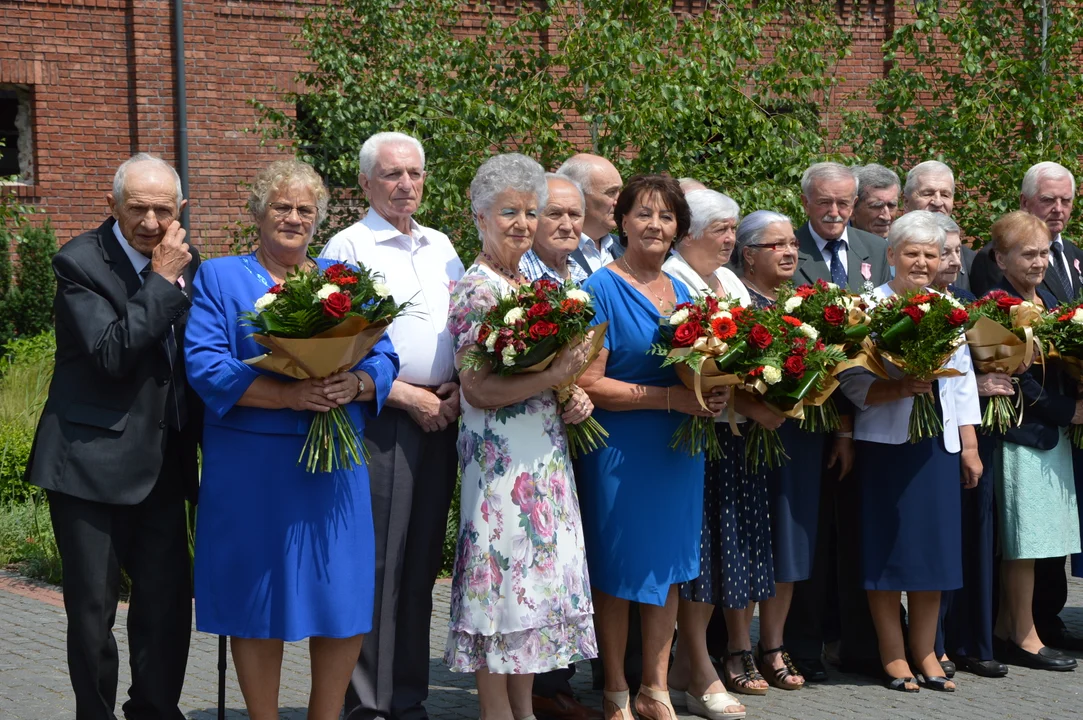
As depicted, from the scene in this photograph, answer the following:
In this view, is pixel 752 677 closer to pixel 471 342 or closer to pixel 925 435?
pixel 925 435

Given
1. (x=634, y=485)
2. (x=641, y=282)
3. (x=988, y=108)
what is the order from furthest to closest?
(x=988, y=108), (x=641, y=282), (x=634, y=485)

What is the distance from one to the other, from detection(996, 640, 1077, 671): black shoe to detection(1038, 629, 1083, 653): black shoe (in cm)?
16

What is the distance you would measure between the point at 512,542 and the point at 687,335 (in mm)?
1077

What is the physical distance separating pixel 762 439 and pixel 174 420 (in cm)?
257

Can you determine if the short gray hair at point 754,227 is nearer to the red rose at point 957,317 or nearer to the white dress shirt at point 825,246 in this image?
the white dress shirt at point 825,246

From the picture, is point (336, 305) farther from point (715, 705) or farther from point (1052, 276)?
point (1052, 276)

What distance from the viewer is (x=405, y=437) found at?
5438 mm

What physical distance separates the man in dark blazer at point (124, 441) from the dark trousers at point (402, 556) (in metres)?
0.73

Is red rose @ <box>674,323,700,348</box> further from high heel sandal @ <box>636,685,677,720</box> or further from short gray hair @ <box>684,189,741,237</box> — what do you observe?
high heel sandal @ <box>636,685,677,720</box>

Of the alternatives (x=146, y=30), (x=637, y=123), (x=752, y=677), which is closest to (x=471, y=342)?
(x=752, y=677)

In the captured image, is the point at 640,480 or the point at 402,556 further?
the point at 640,480

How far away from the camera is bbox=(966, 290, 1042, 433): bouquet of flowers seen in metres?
6.49

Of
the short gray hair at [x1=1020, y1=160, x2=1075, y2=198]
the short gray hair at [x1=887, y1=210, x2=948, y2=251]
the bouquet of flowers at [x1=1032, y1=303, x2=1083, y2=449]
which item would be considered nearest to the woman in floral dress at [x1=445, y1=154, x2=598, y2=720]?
the short gray hair at [x1=887, y1=210, x2=948, y2=251]

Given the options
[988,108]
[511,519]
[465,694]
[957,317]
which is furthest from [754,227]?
[988,108]
